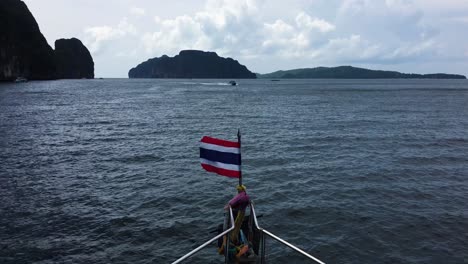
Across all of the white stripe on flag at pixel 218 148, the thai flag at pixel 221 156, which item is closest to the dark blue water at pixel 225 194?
the thai flag at pixel 221 156

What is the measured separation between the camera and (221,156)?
1375 cm

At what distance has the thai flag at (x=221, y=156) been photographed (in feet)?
44.4

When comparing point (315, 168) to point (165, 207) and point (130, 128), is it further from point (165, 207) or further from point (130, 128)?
point (130, 128)

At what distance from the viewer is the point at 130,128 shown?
57.0 m

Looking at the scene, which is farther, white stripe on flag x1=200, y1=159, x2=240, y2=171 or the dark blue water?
the dark blue water

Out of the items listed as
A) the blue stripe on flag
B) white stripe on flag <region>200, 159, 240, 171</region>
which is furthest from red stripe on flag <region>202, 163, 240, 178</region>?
the blue stripe on flag

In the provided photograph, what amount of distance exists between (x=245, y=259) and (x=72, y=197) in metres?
17.9

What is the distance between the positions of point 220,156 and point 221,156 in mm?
42

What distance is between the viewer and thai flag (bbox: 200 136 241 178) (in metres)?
13.5

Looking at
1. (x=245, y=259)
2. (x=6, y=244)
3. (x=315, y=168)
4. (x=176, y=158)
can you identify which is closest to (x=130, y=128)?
(x=176, y=158)

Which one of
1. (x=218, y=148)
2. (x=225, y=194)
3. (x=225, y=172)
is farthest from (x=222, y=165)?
(x=225, y=194)

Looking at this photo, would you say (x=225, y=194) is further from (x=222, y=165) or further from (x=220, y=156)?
(x=220, y=156)

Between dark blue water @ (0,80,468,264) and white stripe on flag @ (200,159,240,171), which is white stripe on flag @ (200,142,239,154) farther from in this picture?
dark blue water @ (0,80,468,264)

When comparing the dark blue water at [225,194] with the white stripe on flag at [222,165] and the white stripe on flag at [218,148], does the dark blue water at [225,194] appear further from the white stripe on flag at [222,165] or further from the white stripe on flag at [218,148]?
the white stripe on flag at [218,148]
